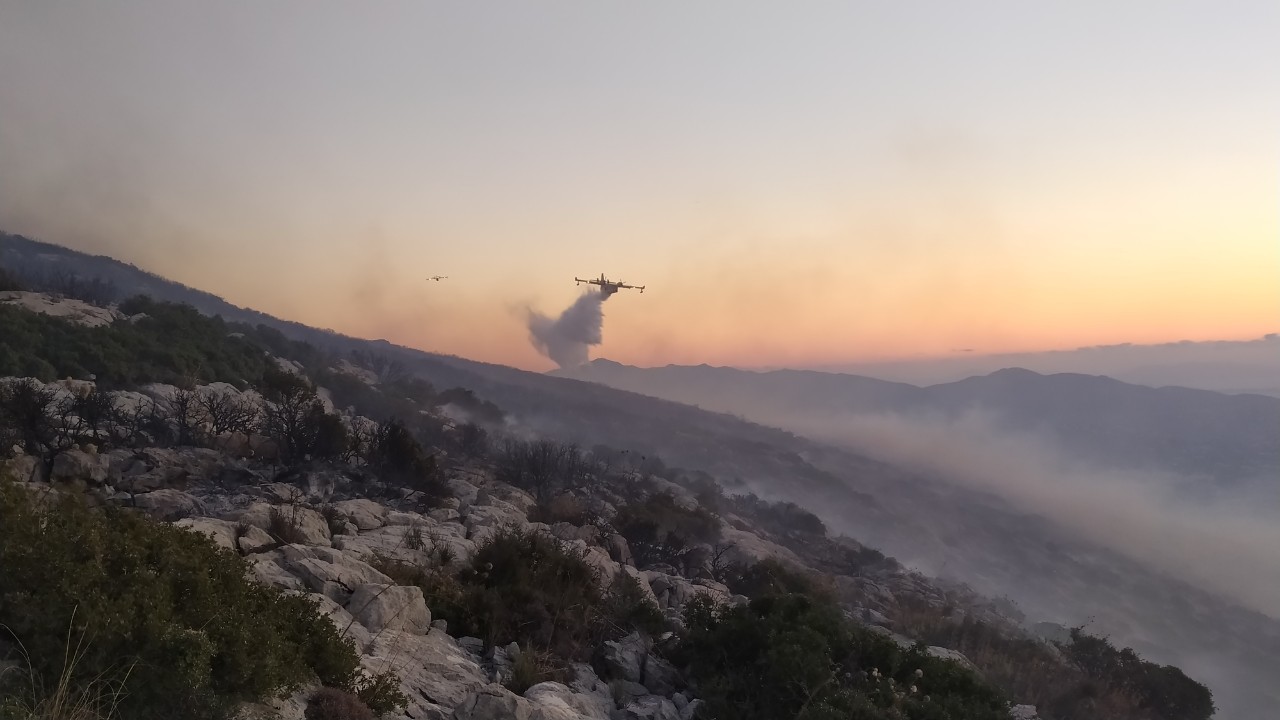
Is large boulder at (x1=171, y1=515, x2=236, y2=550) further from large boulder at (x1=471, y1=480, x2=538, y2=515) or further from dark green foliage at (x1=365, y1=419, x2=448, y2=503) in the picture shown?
large boulder at (x1=471, y1=480, x2=538, y2=515)

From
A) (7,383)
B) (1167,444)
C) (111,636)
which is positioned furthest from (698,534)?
(1167,444)

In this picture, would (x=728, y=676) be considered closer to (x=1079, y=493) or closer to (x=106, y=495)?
(x=106, y=495)

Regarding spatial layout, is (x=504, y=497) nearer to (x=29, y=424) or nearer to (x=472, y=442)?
(x=29, y=424)

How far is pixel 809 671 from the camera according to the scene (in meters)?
7.53

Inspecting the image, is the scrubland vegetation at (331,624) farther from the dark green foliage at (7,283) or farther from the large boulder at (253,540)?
the dark green foliage at (7,283)

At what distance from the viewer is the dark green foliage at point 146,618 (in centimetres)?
429

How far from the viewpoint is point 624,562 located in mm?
15539

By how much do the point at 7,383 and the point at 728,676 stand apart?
60.5 ft

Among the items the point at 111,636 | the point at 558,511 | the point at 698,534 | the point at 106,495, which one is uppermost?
the point at 111,636

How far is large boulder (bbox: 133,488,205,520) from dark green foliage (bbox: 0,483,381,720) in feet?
19.9

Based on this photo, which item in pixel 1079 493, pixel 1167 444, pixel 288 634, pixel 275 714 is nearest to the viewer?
pixel 275 714

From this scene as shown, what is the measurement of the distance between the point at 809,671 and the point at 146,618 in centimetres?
613

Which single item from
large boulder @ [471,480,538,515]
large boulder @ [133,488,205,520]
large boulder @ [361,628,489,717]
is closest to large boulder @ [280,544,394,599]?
large boulder @ [361,628,489,717]

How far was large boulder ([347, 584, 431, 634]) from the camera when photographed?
725cm
